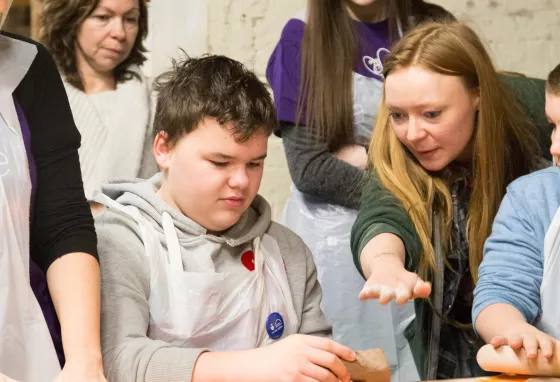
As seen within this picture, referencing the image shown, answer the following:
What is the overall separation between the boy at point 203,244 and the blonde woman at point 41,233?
73 mm

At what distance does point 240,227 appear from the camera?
4.99 feet

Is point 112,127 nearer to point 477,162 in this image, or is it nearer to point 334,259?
point 334,259

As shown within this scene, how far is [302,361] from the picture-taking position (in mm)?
1161

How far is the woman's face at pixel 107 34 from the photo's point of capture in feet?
7.22

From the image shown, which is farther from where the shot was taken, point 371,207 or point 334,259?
point 334,259

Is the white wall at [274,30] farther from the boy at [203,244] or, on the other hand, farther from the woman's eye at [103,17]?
the boy at [203,244]

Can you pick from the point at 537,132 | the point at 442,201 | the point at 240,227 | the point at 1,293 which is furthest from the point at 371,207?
the point at 1,293

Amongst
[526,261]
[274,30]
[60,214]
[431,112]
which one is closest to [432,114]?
[431,112]

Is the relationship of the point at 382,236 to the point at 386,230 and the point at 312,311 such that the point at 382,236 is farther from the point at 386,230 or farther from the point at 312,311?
the point at 312,311

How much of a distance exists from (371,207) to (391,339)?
0.57 metres

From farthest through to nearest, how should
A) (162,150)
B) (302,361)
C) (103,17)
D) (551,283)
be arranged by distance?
(103,17)
(162,150)
(551,283)
(302,361)

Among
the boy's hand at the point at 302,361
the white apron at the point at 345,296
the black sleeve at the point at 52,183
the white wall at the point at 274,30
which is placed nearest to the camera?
the boy's hand at the point at 302,361

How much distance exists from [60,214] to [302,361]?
40cm

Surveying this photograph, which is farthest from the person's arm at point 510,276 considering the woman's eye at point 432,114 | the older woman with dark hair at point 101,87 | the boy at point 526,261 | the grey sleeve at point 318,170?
the older woman with dark hair at point 101,87
